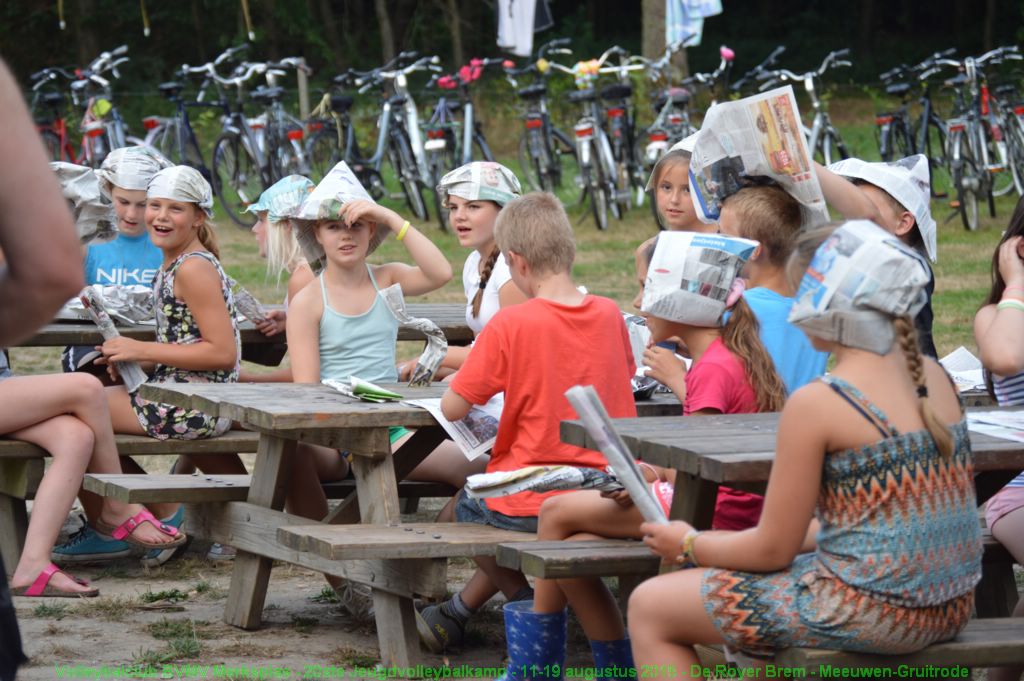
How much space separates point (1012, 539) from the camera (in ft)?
11.9

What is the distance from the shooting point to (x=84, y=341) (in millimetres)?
5281

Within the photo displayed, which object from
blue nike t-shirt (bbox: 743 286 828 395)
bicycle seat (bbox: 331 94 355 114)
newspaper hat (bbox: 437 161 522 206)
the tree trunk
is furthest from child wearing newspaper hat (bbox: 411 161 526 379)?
the tree trunk

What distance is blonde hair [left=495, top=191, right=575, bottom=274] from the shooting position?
3.92m

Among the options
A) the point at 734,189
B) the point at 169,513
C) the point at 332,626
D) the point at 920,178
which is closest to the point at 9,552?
the point at 169,513

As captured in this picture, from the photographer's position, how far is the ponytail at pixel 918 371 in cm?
274

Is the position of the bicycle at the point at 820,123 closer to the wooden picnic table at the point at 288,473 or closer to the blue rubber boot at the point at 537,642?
the wooden picnic table at the point at 288,473

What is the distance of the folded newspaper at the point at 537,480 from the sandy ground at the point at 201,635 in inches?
22.0

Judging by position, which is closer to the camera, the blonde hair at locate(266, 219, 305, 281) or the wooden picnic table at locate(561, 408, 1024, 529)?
the wooden picnic table at locate(561, 408, 1024, 529)

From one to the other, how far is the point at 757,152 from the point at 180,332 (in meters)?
2.06

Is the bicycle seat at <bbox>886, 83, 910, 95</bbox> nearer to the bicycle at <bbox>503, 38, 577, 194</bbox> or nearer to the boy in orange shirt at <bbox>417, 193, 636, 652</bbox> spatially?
the bicycle at <bbox>503, 38, 577, 194</bbox>

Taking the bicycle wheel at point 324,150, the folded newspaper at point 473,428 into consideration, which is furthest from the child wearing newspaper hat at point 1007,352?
the bicycle wheel at point 324,150

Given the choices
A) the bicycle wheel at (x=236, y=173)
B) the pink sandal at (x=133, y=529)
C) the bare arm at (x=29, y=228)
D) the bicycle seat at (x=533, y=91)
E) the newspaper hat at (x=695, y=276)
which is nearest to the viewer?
the bare arm at (x=29, y=228)

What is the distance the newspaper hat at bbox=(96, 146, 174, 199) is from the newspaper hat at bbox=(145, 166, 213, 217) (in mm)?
367

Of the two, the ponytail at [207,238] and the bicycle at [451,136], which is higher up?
the ponytail at [207,238]
